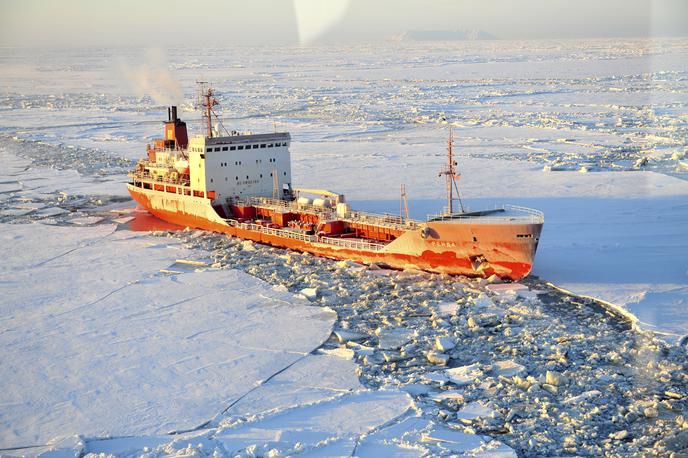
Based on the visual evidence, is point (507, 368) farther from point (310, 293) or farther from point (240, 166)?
point (240, 166)

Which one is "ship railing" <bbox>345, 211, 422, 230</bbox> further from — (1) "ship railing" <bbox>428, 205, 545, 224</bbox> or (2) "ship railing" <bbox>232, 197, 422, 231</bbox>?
(1) "ship railing" <bbox>428, 205, 545, 224</bbox>

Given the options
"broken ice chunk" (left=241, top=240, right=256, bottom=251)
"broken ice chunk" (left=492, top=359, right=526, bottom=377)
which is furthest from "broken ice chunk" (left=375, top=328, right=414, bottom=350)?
"broken ice chunk" (left=241, top=240, right=256, bottom=251)

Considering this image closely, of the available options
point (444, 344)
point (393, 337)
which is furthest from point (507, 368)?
point (393, 337)

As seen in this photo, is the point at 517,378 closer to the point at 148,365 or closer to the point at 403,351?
the point at 403,351

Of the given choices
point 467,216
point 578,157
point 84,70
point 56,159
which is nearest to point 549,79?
point 578,157

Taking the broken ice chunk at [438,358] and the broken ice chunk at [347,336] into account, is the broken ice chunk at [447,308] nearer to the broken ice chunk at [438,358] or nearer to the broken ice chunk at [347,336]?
the broken ice chunk at [347,336]

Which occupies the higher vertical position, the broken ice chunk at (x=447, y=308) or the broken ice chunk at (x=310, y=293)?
the broken ice chunk at (x=310, y=293)

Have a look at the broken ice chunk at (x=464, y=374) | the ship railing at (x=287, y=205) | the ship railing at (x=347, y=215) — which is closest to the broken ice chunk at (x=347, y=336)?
the broken ice chunk at (x=464, y=374)
